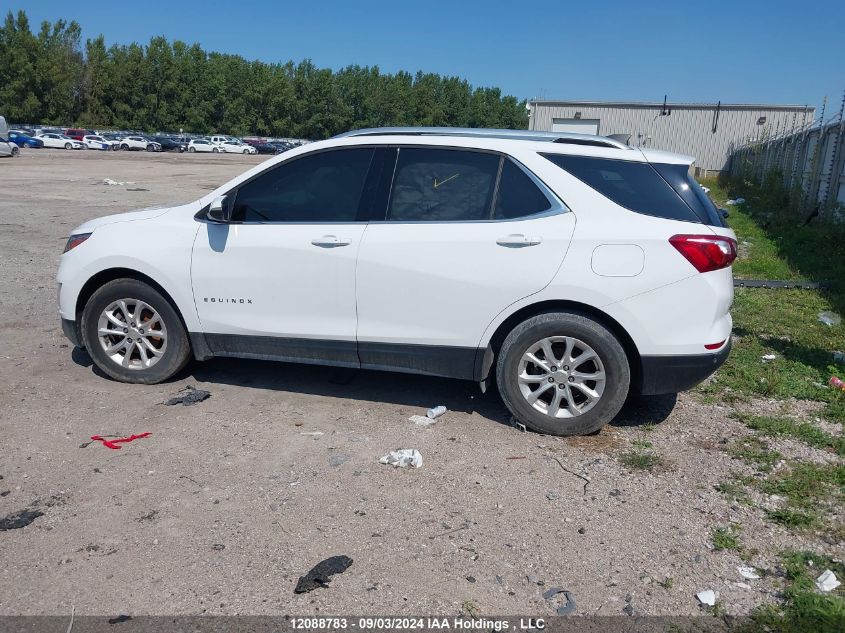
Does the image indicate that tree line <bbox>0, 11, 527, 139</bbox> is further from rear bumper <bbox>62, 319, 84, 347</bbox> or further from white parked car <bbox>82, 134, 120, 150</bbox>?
rear bumper <bbox>62, 319, 84, 347</bbox>

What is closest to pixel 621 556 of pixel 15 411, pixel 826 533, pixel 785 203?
pixel 826 533

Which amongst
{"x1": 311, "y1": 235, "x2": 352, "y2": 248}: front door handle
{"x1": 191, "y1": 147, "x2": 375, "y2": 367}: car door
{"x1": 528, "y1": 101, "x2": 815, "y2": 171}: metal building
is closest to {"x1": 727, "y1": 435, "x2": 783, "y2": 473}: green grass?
{"x1": 191, "y1": 147, "x2": 375, "y2": 367}: car door

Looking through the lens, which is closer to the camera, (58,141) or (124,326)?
(124,326)

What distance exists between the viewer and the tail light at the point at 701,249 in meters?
4.52

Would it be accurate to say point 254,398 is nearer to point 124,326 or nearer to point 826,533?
point 124,326

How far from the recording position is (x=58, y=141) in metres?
64.1

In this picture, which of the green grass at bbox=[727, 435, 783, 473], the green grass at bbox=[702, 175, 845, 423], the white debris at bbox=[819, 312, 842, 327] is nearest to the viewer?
the green grass at bbox=[727, 435, 783, 473]

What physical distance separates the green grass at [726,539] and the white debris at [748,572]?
0.15 m

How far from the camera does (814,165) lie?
16469 millimetres

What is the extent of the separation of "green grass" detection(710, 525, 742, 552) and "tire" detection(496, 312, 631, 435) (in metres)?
1.14

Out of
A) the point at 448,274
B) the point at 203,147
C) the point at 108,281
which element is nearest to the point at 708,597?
the point at 448,274

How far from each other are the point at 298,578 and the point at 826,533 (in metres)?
2.61

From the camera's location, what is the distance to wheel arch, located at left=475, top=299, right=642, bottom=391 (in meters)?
4.71

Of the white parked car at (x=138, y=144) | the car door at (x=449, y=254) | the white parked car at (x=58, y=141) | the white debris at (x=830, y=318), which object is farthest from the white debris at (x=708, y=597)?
the white parked car at (x=138, y=144)
